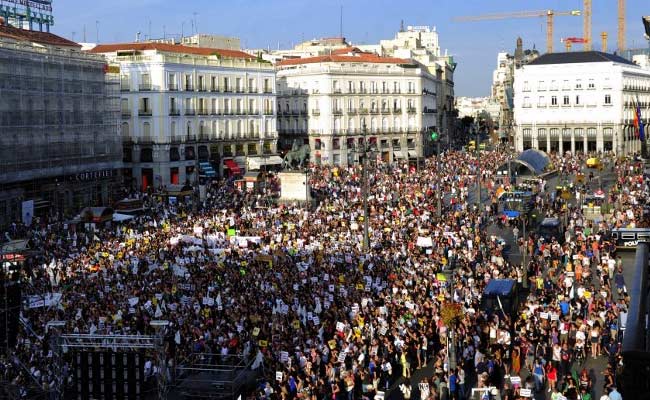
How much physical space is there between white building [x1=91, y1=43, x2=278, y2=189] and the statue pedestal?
19477mm

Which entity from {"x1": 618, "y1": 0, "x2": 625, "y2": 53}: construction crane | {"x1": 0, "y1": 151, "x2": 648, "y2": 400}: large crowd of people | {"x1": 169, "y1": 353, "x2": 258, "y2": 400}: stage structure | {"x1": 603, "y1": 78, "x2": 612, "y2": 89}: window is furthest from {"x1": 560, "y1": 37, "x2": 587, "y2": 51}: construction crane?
{"x1": 169, "y1": 353, "x2": 258, "y2": 400}: stage structure

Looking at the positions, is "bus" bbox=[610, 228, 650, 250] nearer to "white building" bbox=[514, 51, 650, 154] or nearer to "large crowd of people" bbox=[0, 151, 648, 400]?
"large crowd of people" bbox=[0, 151, 648, 400]

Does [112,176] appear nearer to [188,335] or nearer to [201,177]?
[201,177]

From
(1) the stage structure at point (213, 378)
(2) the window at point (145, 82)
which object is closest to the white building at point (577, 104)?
(2) the window at point (145, 82)

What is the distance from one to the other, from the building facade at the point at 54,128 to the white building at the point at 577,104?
53052mm

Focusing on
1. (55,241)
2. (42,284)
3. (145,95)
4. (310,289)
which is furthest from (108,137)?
(310,289)

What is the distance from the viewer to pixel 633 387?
4.41m

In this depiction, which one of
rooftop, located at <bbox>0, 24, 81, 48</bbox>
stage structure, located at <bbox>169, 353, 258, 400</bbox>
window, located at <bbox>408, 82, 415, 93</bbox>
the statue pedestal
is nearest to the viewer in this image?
stage structure, located at <bbox>169, 353, 258, 400</bbox>

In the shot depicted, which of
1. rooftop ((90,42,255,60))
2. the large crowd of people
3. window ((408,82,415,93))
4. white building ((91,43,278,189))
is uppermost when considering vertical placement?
rooftop ((90,42,255,60))

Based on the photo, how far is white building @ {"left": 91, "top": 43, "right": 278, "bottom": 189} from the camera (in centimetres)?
6625

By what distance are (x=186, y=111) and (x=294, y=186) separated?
2308 centimetres

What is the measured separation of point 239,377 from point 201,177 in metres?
52.2

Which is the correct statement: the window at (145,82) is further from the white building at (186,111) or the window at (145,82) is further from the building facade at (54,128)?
the building facade at (54,128)

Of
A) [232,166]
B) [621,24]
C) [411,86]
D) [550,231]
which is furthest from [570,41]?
[550,231]
